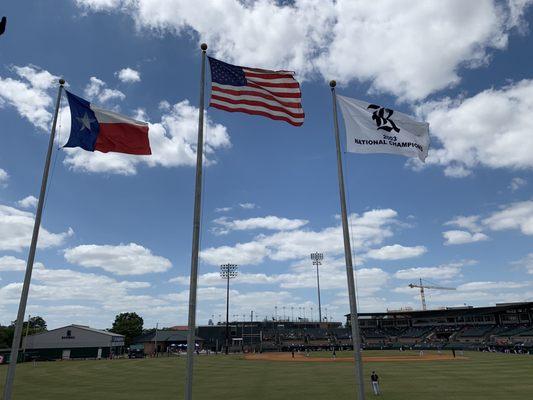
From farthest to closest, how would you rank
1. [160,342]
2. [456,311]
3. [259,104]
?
[456,311] → [160,342] → [259,104]

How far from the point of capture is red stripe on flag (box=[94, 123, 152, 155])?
17.3 metres

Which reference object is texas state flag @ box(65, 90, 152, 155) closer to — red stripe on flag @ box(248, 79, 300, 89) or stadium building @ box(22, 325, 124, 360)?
A: red stripe on flag @ box(248, 79, 300, 89)

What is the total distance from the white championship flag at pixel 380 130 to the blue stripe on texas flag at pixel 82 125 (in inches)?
404

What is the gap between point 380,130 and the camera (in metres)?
16.6

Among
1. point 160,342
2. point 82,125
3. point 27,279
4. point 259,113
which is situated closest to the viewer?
point 27,279

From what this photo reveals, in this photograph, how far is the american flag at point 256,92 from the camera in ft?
53.5

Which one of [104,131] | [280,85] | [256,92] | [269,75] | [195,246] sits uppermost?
[269,75]

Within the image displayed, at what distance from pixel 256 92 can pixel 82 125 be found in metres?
7.37

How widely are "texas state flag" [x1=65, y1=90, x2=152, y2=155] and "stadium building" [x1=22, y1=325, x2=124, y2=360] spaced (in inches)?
3054

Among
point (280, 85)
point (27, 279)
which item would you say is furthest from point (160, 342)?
point (280, 85)

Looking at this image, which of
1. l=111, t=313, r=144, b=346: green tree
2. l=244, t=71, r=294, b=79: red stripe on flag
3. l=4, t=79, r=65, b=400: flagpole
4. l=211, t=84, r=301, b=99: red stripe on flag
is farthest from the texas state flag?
l=111, t=313, r=144, b=346: green tree

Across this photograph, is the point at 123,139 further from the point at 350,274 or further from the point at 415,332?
the point at 415,332

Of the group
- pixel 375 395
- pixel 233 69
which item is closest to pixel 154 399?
pixel 375 395

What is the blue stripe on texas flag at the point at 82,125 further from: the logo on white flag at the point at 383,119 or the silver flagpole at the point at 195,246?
the logo on white flag at the point at 383,119
